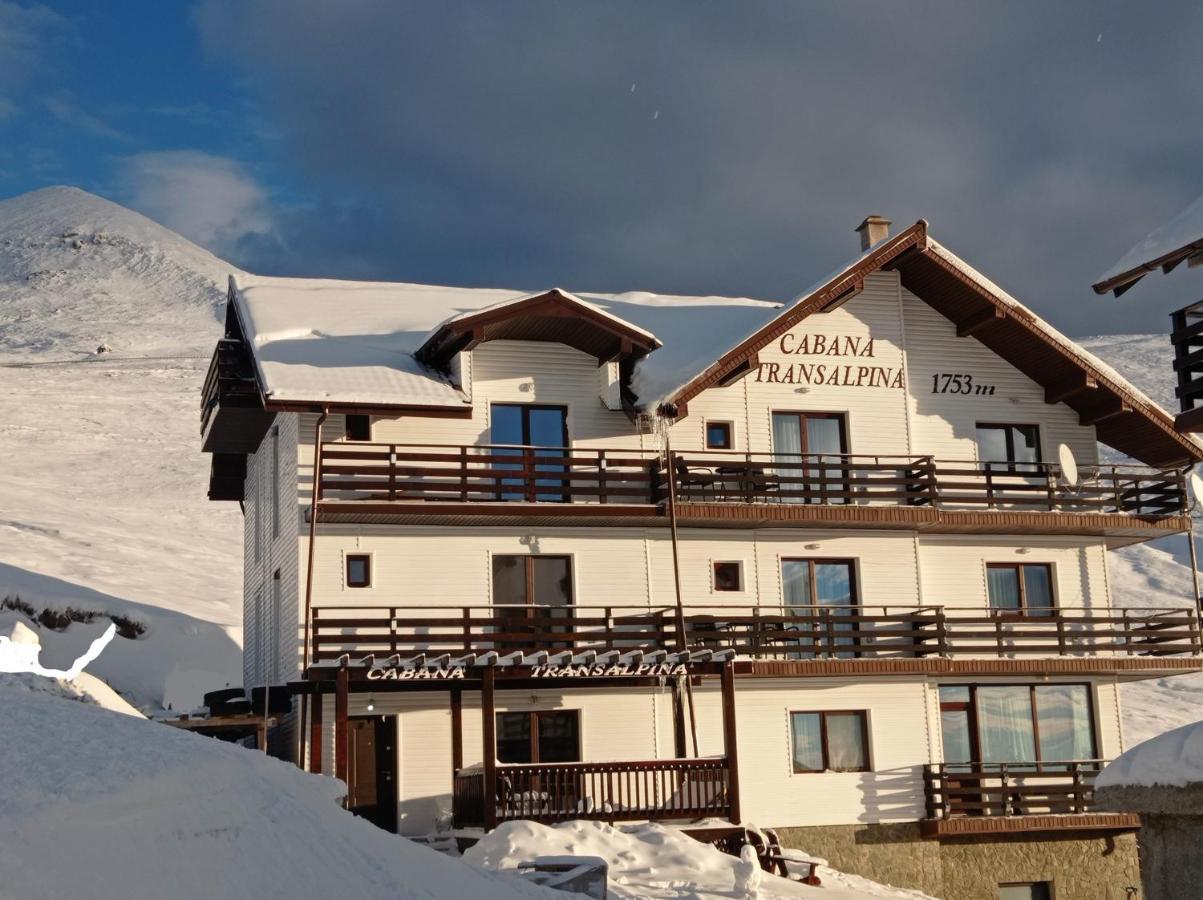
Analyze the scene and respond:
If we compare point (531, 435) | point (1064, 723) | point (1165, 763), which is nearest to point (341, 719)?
point (531, 435)

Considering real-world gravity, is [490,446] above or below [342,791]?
above

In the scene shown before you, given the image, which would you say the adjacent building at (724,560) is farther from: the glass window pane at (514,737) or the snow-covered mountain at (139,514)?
the snow-covered mountain at (139,514)

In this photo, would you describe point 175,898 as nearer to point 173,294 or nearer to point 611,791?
point 611,791

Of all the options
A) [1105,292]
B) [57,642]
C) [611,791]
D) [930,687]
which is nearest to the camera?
[1105,292]

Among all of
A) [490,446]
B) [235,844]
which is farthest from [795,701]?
[235,844]

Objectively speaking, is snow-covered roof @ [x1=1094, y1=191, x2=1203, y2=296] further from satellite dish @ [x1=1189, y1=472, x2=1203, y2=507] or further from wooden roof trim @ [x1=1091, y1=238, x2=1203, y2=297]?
satellite dish @ [x1=1189, y1=472, x2=1203, y2=507]

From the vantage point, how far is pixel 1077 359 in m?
30.2

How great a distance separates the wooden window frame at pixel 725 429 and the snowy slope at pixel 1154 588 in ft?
50.7

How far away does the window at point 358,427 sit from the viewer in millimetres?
27578

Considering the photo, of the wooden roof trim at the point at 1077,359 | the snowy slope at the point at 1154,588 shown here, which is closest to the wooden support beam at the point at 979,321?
the wooden roof trim at the point at 1077,359

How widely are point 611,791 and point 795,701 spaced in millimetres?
→ 5221

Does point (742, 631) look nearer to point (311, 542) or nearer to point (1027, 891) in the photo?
point (1027, 891)

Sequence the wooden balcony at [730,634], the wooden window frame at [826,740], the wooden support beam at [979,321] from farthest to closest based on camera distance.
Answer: the wooden support beam at [979,321]
the wooden window frame at [826,740]
the wooden balcony at [730,634]

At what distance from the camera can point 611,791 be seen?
24.7 metres
